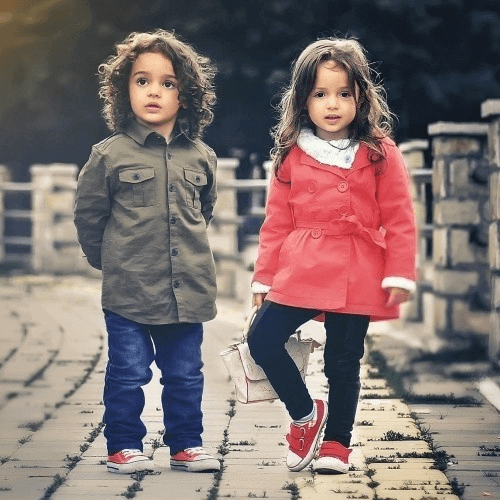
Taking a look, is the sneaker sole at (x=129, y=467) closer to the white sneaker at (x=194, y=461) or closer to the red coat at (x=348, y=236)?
the white sneaker at (x=194, y=461)

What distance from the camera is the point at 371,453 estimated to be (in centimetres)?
568

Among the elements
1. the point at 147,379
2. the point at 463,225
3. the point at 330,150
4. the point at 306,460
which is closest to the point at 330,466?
the point at 306,460

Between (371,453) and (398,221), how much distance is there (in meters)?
1.02

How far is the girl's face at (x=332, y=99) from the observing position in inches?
206

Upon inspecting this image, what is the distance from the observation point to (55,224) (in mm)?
17562

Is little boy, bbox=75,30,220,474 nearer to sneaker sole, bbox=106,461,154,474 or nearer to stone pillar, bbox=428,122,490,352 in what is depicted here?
sneaker sole, bbox=106,461,154,474

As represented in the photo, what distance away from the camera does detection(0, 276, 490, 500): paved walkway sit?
16.7 feet

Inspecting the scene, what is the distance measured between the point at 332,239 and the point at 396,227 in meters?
0.24

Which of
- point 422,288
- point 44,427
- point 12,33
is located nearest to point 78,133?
point 12,33

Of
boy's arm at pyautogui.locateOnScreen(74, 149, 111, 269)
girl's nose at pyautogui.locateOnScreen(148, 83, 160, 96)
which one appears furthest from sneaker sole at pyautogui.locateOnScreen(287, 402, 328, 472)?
girl's nose at pyautogui.locateOnScreen(148, 83, 160, 96)

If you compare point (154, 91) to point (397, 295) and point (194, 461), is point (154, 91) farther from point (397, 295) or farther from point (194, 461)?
point (194, 461)

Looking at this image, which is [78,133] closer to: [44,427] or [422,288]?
[422,288]

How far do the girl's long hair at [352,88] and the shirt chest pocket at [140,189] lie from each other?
479 millimetres

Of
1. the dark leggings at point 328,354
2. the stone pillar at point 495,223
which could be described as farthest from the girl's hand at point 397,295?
the stone pillar at point 495,223
